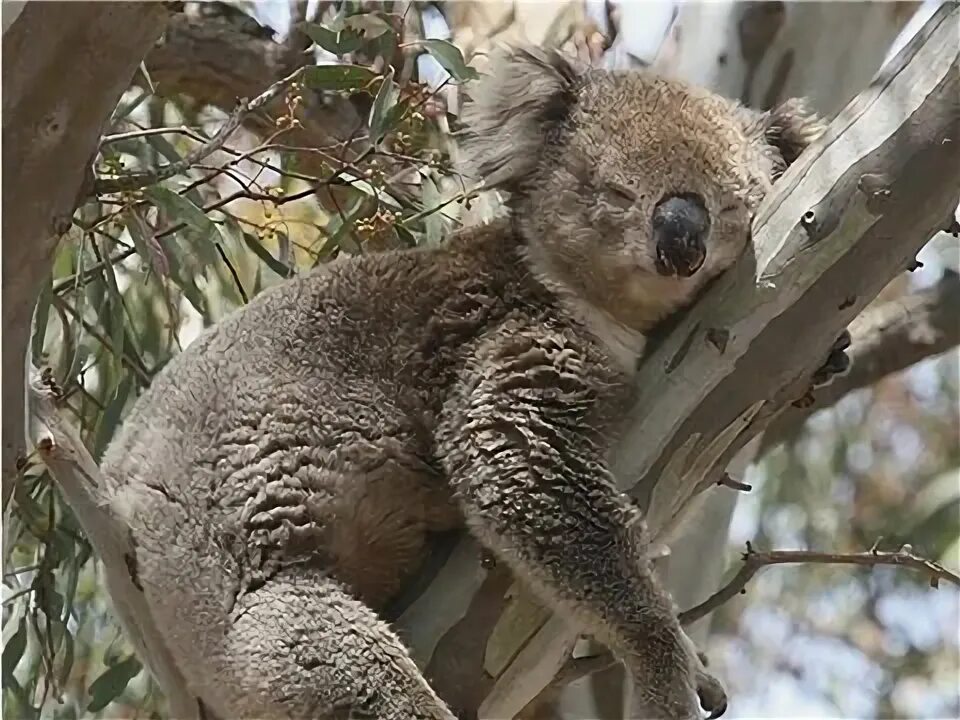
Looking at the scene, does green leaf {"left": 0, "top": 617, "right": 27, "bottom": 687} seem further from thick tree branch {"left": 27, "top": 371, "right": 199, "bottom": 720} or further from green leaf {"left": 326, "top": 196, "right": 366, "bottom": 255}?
green leaf {"left": 326, "top": 196, "right": 366, "bottom": 255}

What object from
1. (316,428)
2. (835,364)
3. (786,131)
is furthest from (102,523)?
(786,131)

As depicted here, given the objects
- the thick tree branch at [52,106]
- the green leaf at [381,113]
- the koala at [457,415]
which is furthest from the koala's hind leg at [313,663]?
the green leaf at [381,113]

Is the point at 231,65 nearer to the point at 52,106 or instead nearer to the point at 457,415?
the point at 457,415

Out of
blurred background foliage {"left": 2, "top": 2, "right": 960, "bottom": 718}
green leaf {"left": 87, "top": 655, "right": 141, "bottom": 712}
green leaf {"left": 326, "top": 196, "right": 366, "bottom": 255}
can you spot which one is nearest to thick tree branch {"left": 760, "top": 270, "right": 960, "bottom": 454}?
blurred background foliage {"left": 2, "top": 2, "right": 960, "bottom": 718}

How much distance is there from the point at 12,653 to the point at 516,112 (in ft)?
3.80

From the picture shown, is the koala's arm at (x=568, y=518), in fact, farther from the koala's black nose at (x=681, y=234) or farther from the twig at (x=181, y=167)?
the twig at (x=181, y=167)

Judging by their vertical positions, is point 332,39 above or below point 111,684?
above

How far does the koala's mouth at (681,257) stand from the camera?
132cm

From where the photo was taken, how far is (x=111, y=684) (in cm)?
185

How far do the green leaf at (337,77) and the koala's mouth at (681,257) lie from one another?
0.57m

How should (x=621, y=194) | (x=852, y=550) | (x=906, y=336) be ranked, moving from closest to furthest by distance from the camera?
(x=621, y=194) < (x=906, y=336) < (x=852, y=550)

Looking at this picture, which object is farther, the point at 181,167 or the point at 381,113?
the point at 381,113

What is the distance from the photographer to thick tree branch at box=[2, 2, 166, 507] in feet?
3.07

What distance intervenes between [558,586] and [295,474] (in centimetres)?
33
